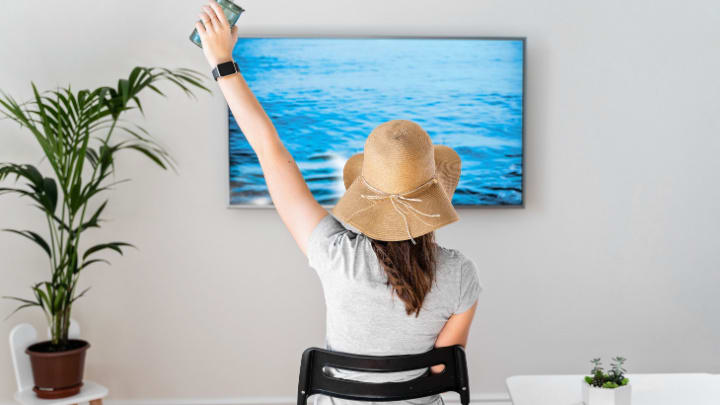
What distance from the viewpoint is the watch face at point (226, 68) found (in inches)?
51.1

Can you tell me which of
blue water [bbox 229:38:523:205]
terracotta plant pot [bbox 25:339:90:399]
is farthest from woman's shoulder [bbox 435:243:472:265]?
terracotta plant pot [bbox 25:339:90:399]

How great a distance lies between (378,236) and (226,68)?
1.43 ft

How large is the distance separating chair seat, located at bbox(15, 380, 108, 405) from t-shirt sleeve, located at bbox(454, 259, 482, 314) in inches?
78.6

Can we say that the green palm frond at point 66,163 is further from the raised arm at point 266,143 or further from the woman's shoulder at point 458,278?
the woman's shoulder at point 458,278

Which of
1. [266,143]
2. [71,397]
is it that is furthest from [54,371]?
[266,143]

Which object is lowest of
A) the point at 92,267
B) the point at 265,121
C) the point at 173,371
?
the point at 173,371

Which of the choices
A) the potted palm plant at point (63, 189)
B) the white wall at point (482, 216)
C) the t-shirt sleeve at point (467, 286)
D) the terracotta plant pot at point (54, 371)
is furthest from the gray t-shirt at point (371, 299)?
the white wall at point (482, 216)

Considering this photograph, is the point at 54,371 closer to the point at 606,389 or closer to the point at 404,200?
the point at 404,200

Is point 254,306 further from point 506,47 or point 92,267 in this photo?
point 506,47

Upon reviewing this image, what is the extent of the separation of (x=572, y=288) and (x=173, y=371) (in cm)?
195

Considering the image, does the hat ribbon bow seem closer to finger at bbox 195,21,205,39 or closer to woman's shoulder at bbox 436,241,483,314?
woman's shoulder at bbox 436,241,483,314

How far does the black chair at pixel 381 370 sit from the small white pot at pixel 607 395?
15.7 inches

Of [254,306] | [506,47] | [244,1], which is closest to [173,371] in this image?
[254,306]

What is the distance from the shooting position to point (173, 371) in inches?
126
